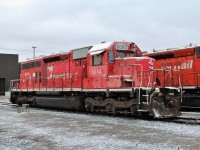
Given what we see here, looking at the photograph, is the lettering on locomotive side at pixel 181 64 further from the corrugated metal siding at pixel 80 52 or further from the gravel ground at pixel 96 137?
the gravel ground at pixel 96 137

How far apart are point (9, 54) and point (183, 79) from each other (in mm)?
40505

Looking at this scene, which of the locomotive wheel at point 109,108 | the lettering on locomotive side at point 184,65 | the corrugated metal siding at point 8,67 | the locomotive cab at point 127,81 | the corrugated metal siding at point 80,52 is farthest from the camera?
the corrugated metal siding at point 8,67

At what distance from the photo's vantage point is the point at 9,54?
52594mm

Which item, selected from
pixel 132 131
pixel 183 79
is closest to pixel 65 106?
pixel 183 79

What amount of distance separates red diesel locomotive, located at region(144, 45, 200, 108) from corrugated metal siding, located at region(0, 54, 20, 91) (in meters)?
37.2

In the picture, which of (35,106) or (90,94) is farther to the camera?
(35,106)

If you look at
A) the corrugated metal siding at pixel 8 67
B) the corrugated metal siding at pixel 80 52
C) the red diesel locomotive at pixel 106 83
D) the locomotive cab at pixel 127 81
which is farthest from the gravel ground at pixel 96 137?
the corrugated metal siding at pixel 8 67

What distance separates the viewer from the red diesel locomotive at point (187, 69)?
16641mm

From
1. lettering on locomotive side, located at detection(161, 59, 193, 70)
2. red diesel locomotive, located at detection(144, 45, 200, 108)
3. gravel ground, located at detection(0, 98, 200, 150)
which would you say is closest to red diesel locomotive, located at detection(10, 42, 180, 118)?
gravel ground, located at detection(0, 98, 200, 150)

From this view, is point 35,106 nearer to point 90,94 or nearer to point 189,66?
point 90,94

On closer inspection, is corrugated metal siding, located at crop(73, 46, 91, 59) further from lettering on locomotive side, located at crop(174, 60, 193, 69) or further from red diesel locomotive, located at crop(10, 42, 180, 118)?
lettering on locomotive side, located at crop(174, 60, 193, 69)

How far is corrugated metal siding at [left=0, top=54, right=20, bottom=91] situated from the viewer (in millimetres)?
51219

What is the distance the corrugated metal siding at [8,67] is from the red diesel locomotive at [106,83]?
32.9 m

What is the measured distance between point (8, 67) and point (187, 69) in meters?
39.8
